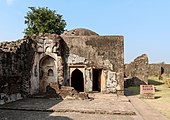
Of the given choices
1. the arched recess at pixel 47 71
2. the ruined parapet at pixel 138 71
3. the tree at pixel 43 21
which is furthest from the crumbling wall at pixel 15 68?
the tree at pixel 43 21

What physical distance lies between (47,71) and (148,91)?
6.93 meters

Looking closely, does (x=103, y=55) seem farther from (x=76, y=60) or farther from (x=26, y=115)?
(x=26, y=115)

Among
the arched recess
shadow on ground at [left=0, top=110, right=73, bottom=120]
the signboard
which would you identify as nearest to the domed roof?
the arched recess

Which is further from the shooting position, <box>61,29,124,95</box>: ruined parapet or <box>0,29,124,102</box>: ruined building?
<box>61,29,124,95</box>: ruined parapet

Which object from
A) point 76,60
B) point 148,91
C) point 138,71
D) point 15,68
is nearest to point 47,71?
point 76,60

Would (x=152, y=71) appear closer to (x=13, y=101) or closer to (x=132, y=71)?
(x=132, y=71)

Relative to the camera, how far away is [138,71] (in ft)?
80.6

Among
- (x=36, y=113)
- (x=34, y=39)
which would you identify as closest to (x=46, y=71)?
(x=34, y=39)

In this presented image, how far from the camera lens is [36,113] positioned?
9477mm

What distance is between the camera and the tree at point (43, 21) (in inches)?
1330

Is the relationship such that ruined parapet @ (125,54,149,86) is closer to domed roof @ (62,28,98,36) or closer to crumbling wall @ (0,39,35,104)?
domed roof @ (62,28,98,36)

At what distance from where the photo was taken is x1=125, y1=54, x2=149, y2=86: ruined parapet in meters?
24.1

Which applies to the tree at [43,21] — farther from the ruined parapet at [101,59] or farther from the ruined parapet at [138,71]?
the ruined parapet at [101,59]

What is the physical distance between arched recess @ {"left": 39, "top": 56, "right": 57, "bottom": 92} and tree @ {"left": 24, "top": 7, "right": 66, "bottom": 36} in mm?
17440
